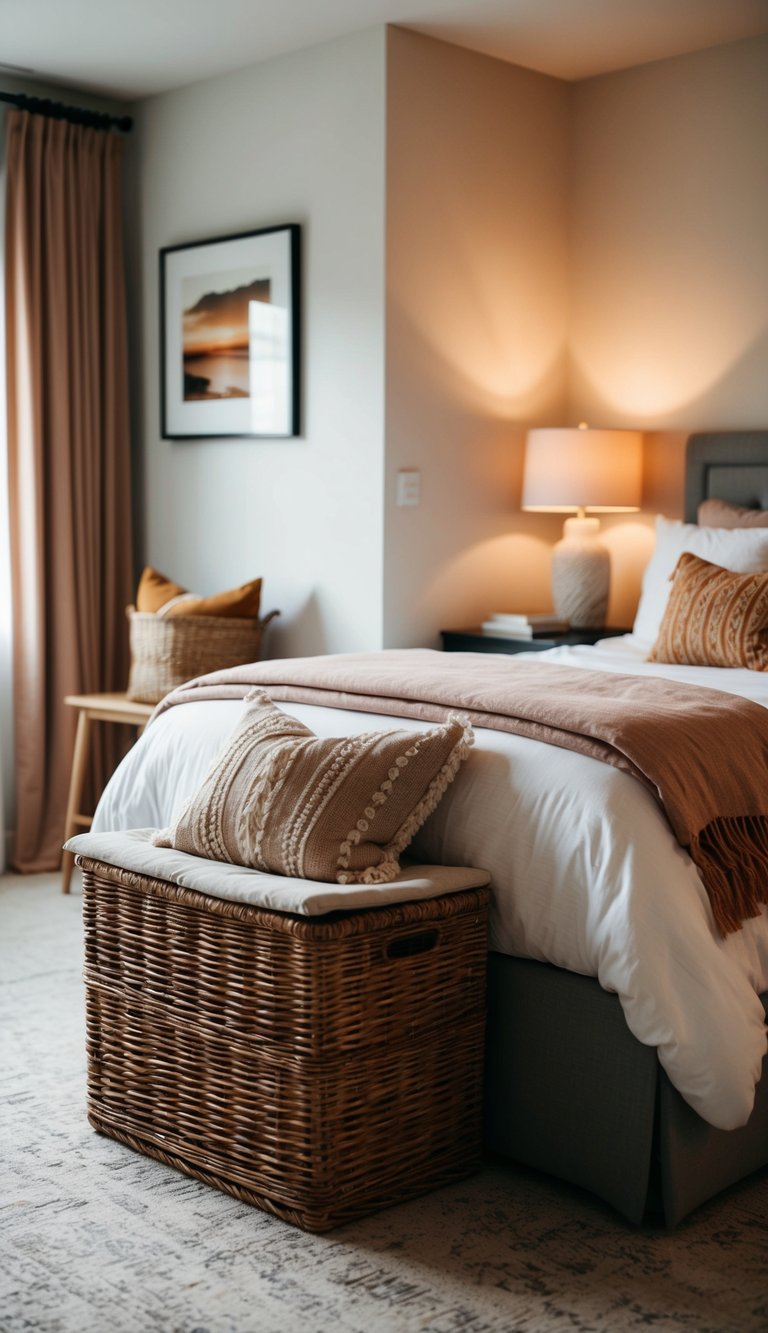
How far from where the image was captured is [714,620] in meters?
3.53

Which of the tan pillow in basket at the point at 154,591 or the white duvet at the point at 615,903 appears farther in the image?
the tan pillow in basket at the point at 154,591

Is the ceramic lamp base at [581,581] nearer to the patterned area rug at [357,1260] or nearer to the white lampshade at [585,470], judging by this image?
the white lampshade at [585,470]

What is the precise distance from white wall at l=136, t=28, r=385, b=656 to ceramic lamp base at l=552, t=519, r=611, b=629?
1.99ft

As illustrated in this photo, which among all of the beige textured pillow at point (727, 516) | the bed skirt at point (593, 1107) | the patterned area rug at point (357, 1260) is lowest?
the patterned area rug at point (357, 1260)

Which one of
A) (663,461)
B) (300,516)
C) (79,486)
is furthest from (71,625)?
(663,461)

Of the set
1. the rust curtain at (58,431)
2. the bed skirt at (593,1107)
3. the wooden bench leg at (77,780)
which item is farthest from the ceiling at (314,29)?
the bed skirt at (593,1107)

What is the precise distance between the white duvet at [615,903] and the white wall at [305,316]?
177 centimetres

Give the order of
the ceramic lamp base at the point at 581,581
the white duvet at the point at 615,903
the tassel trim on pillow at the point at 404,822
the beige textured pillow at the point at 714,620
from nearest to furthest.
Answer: the white duvet at the point at 615,903, the tassel trim on pillow at the point at 404,822, the beige textured pillow at the point at 714,620, the ceramic lamp base at the point at 581,581

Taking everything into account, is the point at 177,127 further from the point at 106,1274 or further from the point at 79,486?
the point at 106,1274

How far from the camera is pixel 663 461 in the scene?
4.51 m

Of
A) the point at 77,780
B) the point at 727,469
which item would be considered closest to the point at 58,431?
the point at 77,780

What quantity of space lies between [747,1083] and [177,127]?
145 inches

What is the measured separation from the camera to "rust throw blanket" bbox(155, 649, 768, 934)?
93.1 inches

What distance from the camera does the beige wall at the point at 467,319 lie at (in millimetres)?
4156
